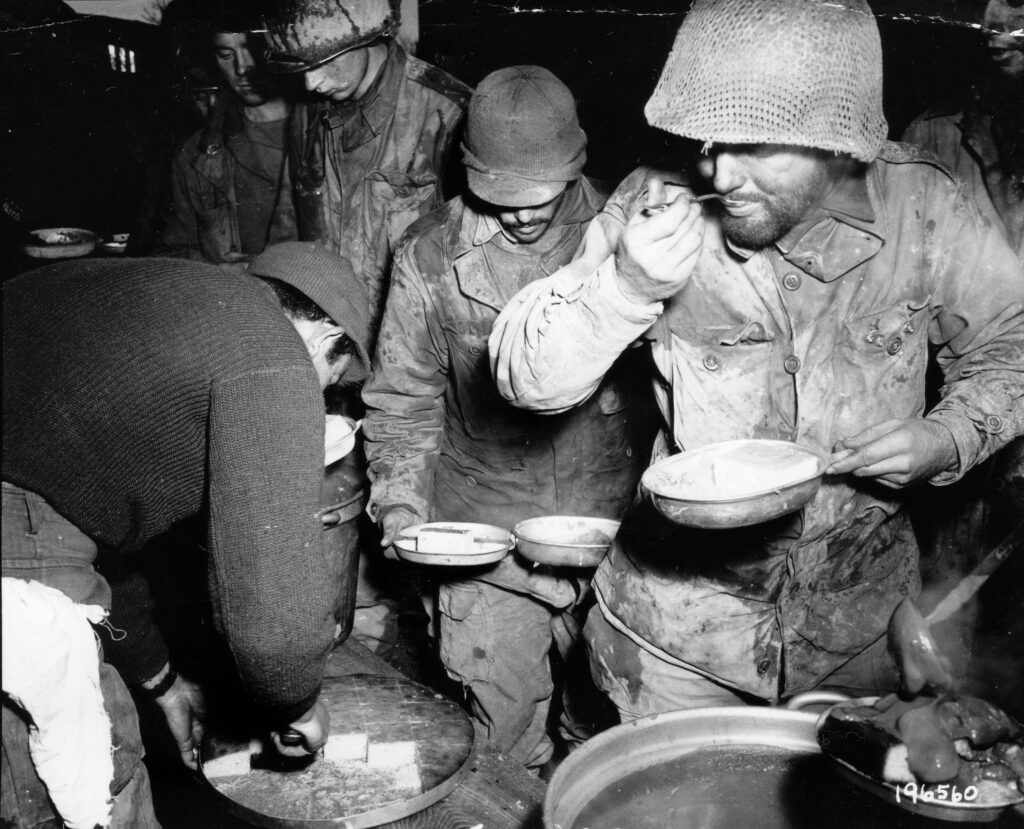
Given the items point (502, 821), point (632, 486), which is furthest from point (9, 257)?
point (502, 821)

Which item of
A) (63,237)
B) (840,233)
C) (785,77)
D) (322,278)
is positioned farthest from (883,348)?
(63,237)

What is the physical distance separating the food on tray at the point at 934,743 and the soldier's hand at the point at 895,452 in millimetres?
545

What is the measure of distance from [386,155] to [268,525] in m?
3.12

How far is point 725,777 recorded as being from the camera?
1.98m

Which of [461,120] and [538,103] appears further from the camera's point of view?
[461,120]

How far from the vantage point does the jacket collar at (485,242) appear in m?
3.58

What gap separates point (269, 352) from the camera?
6.38 feet

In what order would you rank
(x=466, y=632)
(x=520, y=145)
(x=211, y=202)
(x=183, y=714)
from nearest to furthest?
(x=183, y=714), (x=520, y=145), (x=466, y=632), (x=211, y=202)

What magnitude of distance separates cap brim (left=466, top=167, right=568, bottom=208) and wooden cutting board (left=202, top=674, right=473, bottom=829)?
72.7 inches

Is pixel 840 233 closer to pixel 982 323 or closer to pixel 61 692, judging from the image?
pixel 982 323

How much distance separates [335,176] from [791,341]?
3.21 meters

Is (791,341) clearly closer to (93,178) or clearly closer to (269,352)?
(269,352)

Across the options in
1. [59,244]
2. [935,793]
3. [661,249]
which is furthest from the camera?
[59,244]

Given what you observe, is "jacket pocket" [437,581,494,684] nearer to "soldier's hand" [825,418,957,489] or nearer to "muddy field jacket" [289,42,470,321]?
"muddy field jacket" [289,42,470,321]
